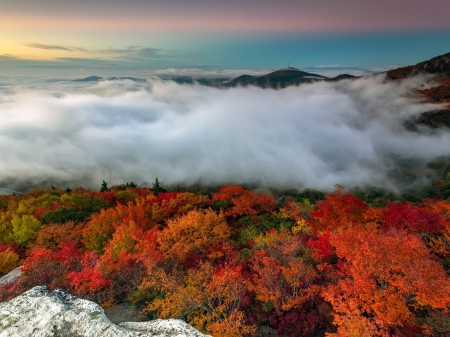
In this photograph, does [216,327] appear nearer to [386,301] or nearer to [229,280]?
[229,280]

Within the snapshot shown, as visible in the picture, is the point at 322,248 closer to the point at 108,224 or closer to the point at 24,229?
the point at 108,224

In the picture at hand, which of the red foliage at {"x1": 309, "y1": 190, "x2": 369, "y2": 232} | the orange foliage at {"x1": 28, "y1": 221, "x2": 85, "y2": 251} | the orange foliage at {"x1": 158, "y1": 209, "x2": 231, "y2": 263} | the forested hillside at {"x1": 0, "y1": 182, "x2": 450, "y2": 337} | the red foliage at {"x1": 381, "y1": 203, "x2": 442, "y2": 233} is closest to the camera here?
the forested hillside at {"x1": 0, "y1": 182, "x2": 450, "y2": 337}

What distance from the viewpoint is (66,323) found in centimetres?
1337

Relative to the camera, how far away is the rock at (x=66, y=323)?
12859 millimetres

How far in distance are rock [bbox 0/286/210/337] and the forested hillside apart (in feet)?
41.2

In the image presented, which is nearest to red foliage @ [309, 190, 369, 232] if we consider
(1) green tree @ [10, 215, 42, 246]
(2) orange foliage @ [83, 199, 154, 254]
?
(2) orange foliage @ [83, 199, 154, 254]

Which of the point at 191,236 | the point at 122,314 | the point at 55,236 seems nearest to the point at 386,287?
the point at 191,236

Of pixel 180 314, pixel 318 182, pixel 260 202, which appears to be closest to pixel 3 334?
pixel 180 314

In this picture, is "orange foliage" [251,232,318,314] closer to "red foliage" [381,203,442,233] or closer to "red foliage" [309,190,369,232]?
"red foliage" [309,190,369,232]

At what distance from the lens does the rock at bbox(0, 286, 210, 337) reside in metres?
12.9

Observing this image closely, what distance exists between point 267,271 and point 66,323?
18784 mm

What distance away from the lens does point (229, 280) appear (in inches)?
1093

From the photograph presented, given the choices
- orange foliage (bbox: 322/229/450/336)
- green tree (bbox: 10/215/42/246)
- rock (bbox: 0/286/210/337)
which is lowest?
green tree (bbox: 10/215/42/246)

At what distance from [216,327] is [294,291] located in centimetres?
807
